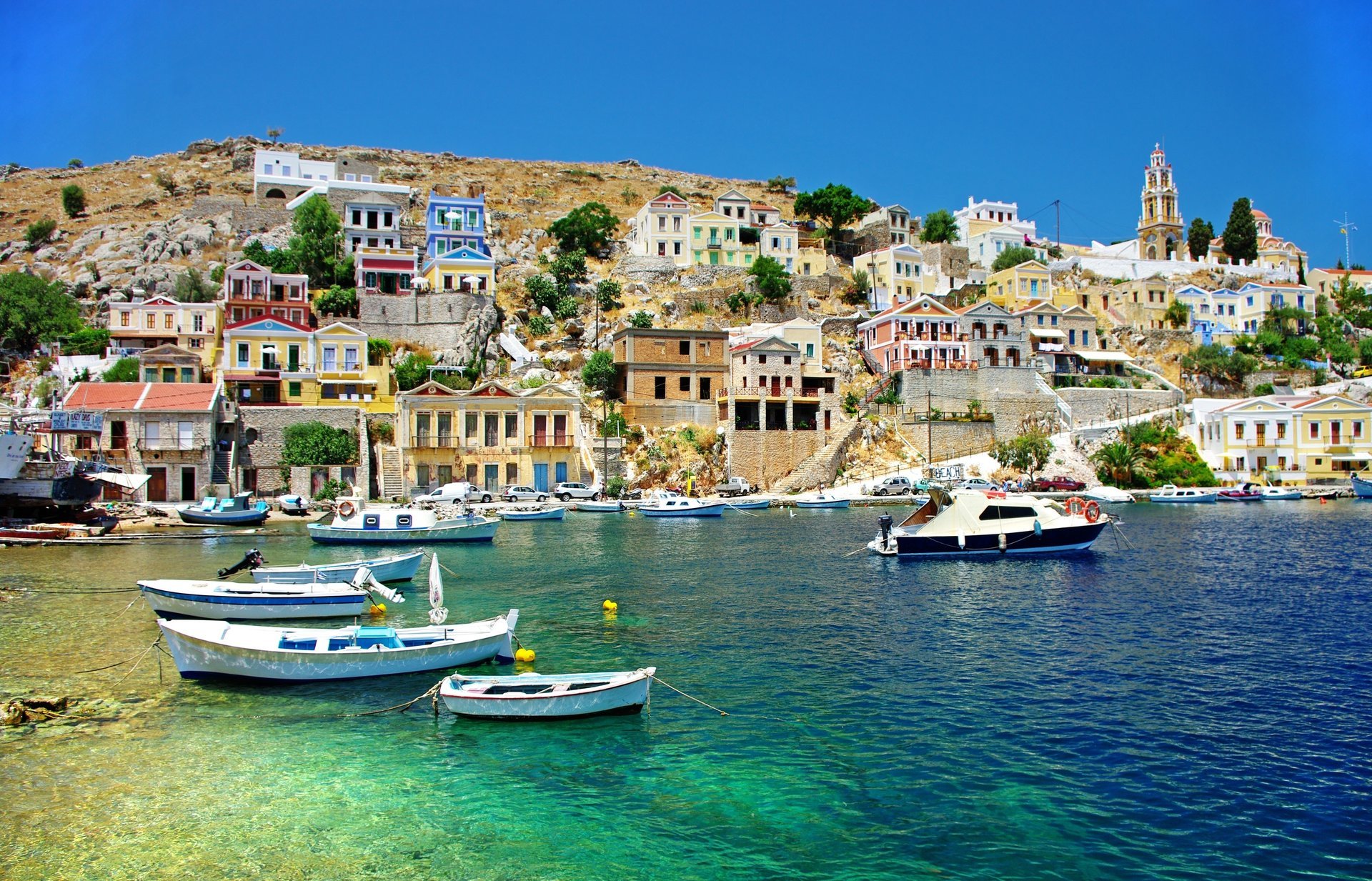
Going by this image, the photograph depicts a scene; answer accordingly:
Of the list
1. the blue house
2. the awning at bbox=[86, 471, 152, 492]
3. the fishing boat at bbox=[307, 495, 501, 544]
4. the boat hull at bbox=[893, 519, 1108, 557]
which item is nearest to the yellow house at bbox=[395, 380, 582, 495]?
the awning at bbox=[86, 471, 152, 492]

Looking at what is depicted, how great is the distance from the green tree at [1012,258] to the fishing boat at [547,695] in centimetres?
8604

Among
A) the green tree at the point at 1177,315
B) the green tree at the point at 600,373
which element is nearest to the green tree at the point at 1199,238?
the green tree at the point at 1177,315

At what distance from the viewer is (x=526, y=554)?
38.4 meters

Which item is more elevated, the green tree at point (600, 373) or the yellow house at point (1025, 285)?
the yellow house at point (1025, 285)

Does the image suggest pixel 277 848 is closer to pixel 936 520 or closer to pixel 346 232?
pixel 936 520

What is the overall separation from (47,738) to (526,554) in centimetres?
2326

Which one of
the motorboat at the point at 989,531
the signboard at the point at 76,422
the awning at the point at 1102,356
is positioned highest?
the awning at the point at 1102,356

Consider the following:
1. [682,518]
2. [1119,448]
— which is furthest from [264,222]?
[1119,448]

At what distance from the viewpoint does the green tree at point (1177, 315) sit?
88.1 meters

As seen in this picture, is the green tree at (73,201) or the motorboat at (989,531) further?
the green tree at (73,201)

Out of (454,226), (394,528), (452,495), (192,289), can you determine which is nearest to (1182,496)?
(452,495)

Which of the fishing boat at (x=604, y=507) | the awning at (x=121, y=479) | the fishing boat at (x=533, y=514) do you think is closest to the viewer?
the awning at (x=121, y=479)

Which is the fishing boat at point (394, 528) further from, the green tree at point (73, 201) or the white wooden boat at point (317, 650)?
the green tree at point (73, 201)

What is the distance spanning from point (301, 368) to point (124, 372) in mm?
11120
